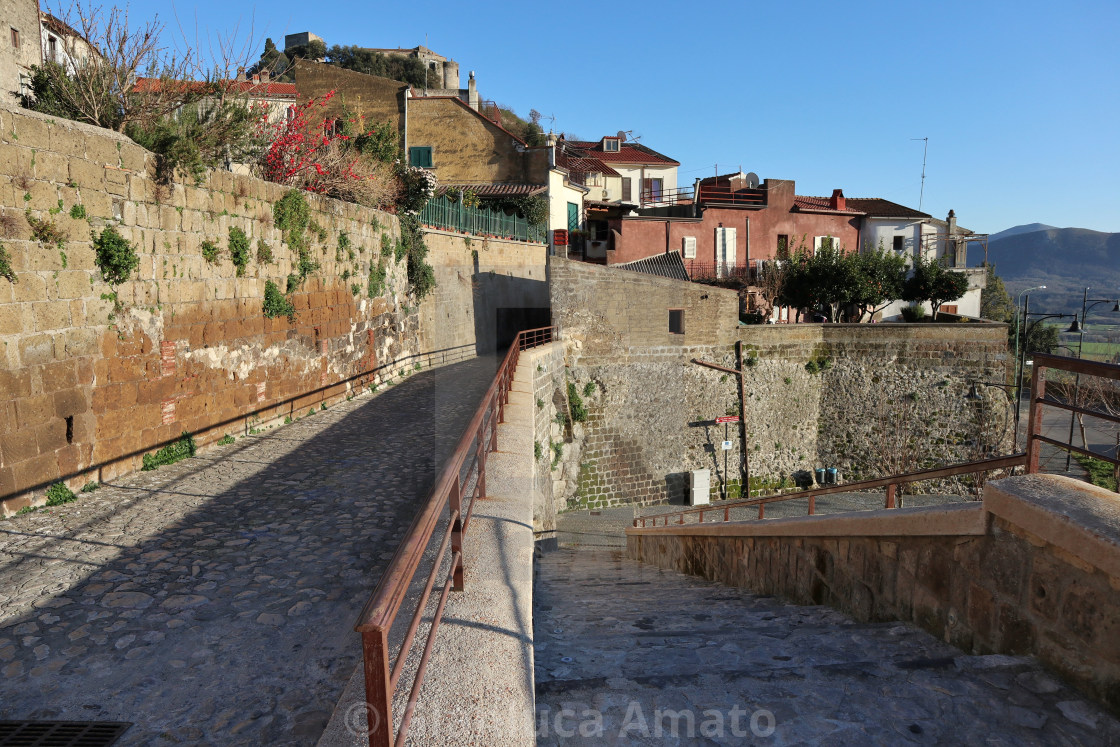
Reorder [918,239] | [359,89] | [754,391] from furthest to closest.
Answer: [918,239] → [359,89] → [754,391]

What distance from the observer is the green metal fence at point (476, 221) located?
19.4 metres

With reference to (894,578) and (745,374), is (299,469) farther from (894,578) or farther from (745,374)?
(745,374)

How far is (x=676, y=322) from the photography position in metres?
21.6

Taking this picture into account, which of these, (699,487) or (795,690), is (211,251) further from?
(699,487)

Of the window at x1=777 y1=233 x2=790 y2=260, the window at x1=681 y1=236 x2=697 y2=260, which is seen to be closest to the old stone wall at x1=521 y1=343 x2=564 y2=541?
the window at x1=681 y1=236 x2=697 y2=260

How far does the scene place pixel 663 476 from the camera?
2134cm

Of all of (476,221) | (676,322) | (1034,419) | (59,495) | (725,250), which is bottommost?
(59,495)

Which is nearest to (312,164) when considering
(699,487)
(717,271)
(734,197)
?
(699,487)

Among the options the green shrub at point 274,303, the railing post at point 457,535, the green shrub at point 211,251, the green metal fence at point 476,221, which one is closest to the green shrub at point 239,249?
the green shrub at point 211,251

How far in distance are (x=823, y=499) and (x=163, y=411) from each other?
20.1 m

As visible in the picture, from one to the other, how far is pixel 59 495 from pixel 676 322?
57.2 ft

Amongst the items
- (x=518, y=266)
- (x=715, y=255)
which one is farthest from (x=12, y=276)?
(x=715, y=255)

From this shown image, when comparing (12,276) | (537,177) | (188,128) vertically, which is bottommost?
(12,276)

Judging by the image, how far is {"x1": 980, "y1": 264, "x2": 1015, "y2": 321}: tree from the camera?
56.7 metres
